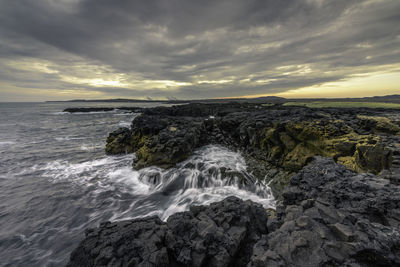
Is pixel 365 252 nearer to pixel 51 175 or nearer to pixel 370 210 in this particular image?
pixel 370 210

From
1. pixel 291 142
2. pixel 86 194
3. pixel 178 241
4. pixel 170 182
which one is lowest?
pixel 86 194

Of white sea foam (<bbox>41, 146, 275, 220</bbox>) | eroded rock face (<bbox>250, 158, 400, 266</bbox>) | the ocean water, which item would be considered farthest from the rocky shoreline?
the ocean water

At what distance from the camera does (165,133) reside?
16.2m

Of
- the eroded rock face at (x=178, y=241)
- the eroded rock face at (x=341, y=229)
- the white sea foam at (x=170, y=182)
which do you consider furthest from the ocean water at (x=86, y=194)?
the eroded rock face at (x=341, y=229)

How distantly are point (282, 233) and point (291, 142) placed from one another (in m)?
9.68

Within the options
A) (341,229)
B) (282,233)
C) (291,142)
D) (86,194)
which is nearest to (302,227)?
(282,233)

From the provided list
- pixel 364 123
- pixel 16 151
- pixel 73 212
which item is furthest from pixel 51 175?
pixel 364 123

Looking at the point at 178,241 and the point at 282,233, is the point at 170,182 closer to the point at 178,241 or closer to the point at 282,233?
the point at 178,241

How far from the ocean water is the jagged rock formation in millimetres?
1347

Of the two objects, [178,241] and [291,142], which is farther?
[291,142]

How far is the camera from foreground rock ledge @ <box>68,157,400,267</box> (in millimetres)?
3236

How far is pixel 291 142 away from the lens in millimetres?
12086

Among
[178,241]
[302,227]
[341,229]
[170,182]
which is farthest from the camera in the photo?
[170,182]

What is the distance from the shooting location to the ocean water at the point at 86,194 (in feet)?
24.2
